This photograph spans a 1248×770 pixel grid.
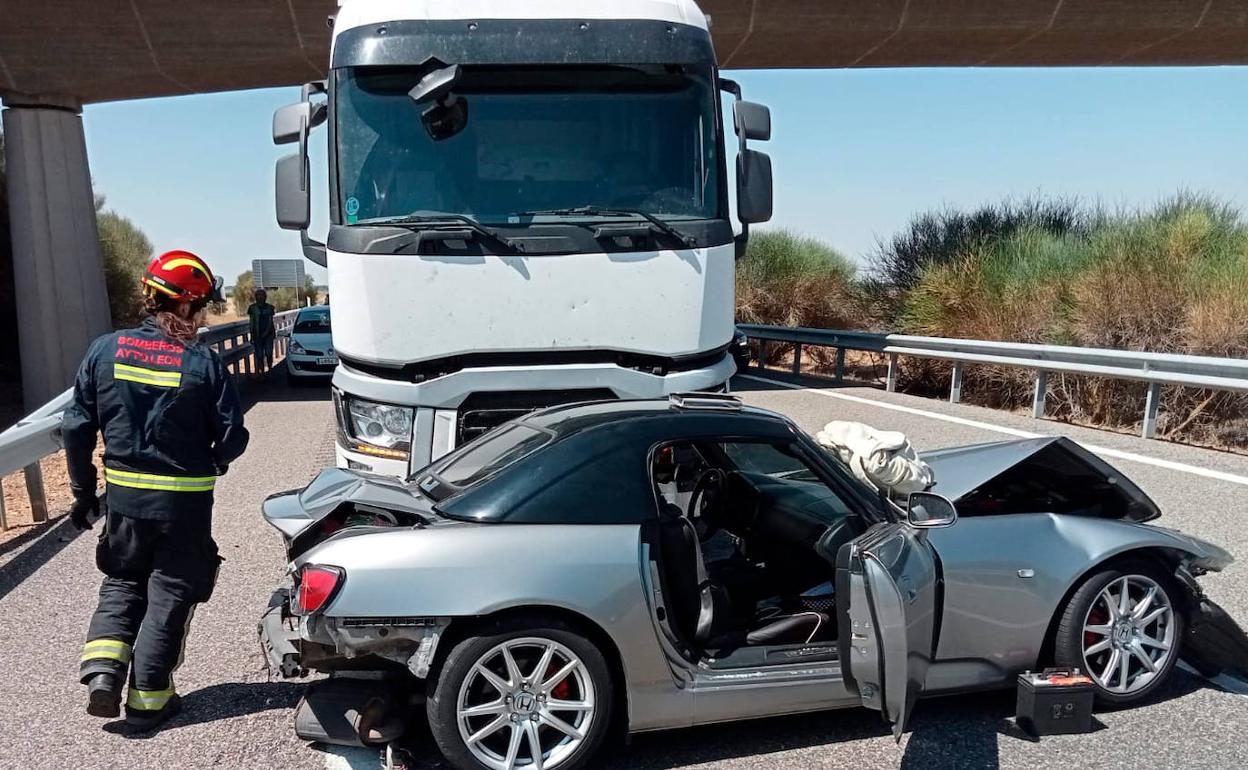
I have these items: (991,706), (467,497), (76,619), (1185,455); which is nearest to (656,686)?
(467,497)

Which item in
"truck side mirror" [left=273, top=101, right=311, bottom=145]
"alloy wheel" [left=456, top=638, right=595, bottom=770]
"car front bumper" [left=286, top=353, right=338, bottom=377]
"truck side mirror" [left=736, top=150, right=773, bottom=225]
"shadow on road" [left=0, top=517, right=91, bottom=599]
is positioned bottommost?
"car front bumper" [left=286, top=353, right=338, bottom=377]

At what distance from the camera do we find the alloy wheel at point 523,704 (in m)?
3.57

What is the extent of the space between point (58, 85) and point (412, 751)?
54.7ft

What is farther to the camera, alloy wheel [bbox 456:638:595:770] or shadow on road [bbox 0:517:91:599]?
shadow on road [bbox 0:517:91:599]

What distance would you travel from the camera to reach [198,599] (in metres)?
4.34

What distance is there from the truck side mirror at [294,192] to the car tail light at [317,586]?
3494mm

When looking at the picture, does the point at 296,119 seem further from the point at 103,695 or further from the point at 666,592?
the point at 666,592

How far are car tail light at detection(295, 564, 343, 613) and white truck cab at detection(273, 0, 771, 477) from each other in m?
2.04

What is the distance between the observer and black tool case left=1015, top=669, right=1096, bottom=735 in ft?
13.0

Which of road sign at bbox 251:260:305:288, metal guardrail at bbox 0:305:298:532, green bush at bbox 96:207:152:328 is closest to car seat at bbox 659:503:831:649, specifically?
metal guardrail at bbox 0:305:298:532

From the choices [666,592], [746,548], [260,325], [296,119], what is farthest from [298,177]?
[260,325]

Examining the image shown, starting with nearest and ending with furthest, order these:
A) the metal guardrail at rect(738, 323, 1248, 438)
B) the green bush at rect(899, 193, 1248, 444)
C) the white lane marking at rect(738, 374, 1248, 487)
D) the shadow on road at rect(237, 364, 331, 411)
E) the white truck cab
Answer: the white truck cab
the white lane marking at rect(738, 374, 1248, 487)
the metal guardrail at rect(738, 323, 1248, 438)
the green bush at rect(899, 193, 1248, 444)
the shadow on road at rect(237, 364, 331, 411)

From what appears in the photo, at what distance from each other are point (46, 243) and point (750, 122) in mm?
14720

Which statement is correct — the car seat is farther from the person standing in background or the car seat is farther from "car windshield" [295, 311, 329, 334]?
the person standing in background
